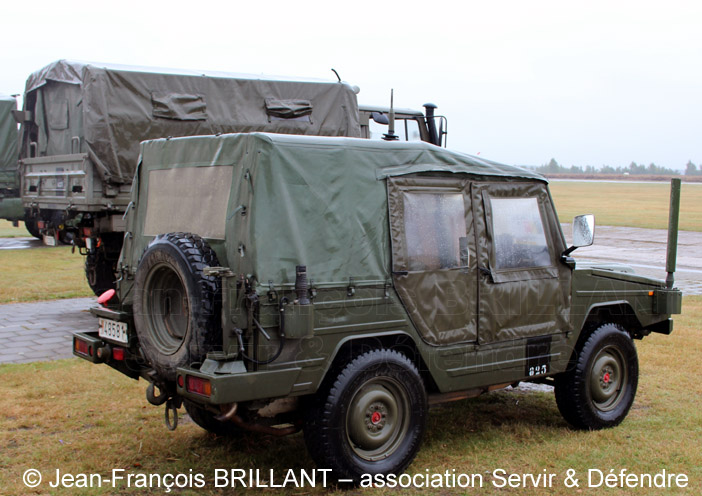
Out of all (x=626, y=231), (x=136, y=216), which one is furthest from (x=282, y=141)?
(x=626, y=231)

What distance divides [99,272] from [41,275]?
470cm

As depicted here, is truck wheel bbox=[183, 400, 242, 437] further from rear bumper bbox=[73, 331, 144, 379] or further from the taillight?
the taillight

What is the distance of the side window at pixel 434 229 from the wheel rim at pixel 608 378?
1715 mm

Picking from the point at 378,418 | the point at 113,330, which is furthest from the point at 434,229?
the point at 113,330

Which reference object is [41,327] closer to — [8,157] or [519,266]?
[519,266]

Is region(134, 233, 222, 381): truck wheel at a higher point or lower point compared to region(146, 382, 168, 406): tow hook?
higher

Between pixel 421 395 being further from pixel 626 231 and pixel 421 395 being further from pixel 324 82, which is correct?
pixel 626 231

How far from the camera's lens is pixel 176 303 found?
4941 mm

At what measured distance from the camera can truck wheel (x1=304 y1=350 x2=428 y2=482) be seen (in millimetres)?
4621

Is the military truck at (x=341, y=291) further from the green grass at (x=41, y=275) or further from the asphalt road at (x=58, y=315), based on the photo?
the green grass at (x=41, y=275)

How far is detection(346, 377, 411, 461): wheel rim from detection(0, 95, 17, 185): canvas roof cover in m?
15.8

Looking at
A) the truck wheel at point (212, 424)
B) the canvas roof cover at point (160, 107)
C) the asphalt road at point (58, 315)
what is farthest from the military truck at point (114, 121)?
the truck wheel at point (212, 424)

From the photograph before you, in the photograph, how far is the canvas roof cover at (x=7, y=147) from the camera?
18109mm

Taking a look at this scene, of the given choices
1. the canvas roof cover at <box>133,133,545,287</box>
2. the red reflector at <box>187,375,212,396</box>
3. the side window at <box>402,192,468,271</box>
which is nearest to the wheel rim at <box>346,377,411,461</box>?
the canvas roof cover at <box>133,133,545,287</box>
